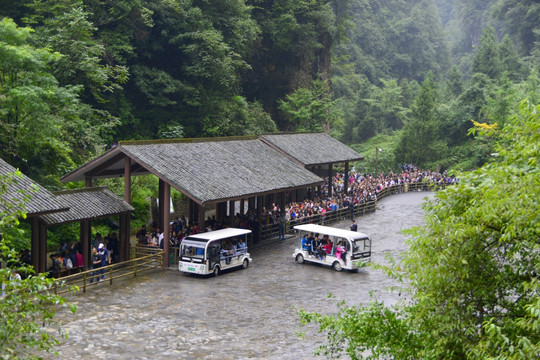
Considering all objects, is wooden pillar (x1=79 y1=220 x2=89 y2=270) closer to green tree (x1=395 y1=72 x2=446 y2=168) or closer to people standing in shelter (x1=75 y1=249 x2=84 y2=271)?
people standing in shelter (x1=75 y1=249 x2=84 y2=271)

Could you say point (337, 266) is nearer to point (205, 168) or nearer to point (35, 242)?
point (205, 168)

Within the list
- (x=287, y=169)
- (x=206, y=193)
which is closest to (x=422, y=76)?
(x=287, y=169)

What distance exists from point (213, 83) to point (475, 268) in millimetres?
44303

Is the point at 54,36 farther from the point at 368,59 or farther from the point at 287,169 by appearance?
the point at 368,59

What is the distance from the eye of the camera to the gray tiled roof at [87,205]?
2423 cm

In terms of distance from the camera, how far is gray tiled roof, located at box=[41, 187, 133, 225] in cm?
2423

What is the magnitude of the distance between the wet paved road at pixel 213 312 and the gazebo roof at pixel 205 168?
3.70 m

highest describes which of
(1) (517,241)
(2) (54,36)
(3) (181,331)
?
(2) (54,36)

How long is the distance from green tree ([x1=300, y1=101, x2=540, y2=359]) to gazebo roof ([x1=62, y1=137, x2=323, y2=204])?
17.7 metres

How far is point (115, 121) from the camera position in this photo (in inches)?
1671

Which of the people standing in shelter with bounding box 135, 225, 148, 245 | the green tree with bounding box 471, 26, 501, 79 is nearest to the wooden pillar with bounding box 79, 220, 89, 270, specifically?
the people standing in shelter with bounding box 135, 225, 148, 245

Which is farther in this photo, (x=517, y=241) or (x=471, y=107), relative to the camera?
(x=471, y=107)

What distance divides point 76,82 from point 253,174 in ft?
47.5

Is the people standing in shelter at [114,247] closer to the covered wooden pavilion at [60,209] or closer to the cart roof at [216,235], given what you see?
the covered wooden pavilion at [60,209]
